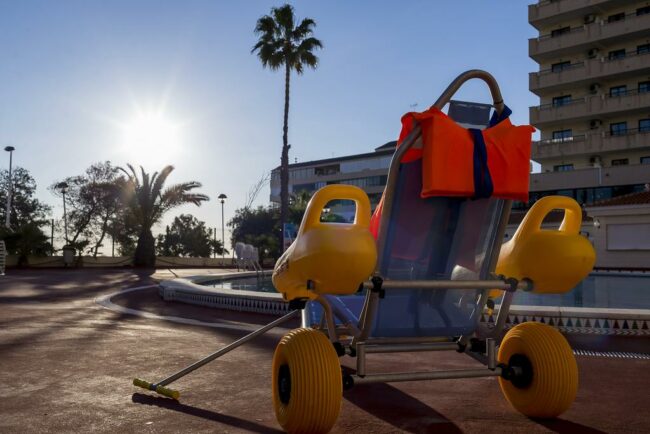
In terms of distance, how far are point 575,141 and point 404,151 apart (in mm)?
44945

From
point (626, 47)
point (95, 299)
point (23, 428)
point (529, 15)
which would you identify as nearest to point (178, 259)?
point (95, 299)

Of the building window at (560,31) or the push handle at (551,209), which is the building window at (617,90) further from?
the push handle at (551,209)

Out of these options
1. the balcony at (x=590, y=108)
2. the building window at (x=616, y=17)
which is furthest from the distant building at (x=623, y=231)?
the building window at (x=616, y=17)

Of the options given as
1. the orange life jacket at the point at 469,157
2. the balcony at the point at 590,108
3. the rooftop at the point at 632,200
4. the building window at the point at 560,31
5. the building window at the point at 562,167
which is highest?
the building window at the point at 560,31

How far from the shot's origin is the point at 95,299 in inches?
494

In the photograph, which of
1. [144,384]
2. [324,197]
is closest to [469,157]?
[324,197]

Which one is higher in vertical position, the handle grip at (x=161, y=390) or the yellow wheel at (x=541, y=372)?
the yellow wheel at (x=541, y=372)

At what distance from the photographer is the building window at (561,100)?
4500cm

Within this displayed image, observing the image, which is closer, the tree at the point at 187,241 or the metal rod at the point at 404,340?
the metal rod at the point at 404,340

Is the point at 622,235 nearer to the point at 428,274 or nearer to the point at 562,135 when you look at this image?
the point at 562,135

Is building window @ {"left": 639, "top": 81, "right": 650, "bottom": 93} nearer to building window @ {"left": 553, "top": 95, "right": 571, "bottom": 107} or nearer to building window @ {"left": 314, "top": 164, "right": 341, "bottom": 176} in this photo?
building window @ {"left": 553, "top": 95, "right": 571, "bottom": 107}

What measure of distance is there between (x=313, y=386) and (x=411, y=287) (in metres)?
0.69

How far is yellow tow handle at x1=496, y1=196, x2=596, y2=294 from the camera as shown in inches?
121

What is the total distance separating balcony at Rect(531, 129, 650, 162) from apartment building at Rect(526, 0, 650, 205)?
0.06 m
